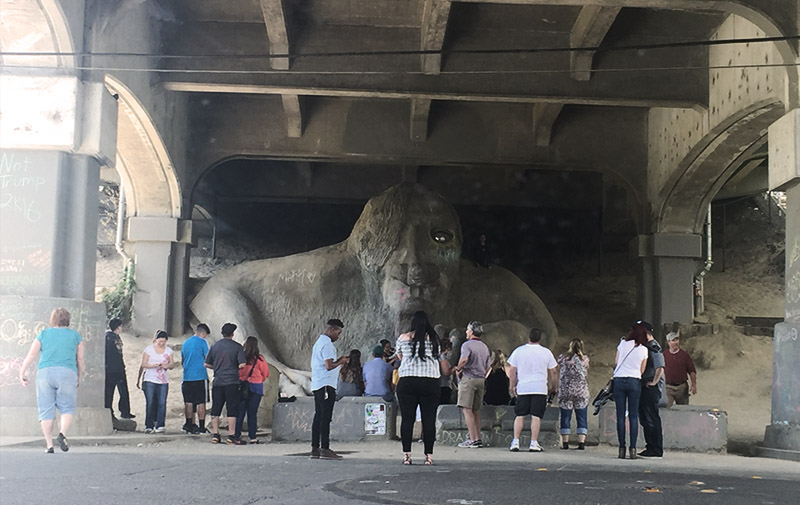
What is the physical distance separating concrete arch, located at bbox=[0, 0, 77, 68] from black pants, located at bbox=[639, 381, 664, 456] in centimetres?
805

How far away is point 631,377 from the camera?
956 cm

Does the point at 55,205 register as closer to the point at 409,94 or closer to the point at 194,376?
the point at 194,376

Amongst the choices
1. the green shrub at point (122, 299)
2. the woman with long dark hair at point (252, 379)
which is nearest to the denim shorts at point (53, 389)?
the woman with long dark hair at point (252, 379)

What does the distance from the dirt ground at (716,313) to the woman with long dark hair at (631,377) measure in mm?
3530

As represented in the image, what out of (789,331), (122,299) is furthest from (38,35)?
(789,331)

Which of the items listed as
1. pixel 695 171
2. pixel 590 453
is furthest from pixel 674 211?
pixel 590 453

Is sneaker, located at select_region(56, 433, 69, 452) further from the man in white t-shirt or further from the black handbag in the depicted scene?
the man in white t-shirt

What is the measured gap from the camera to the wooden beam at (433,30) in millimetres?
13391

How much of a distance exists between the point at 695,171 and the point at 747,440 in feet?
20.2

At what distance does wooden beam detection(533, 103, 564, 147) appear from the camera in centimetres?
1762

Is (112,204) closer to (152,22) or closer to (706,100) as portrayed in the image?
(152,22)

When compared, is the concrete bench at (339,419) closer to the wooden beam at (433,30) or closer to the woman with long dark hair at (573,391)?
the woman with long dark hair at (573,391)

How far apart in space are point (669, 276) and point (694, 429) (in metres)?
7.80

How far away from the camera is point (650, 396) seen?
387 inches
